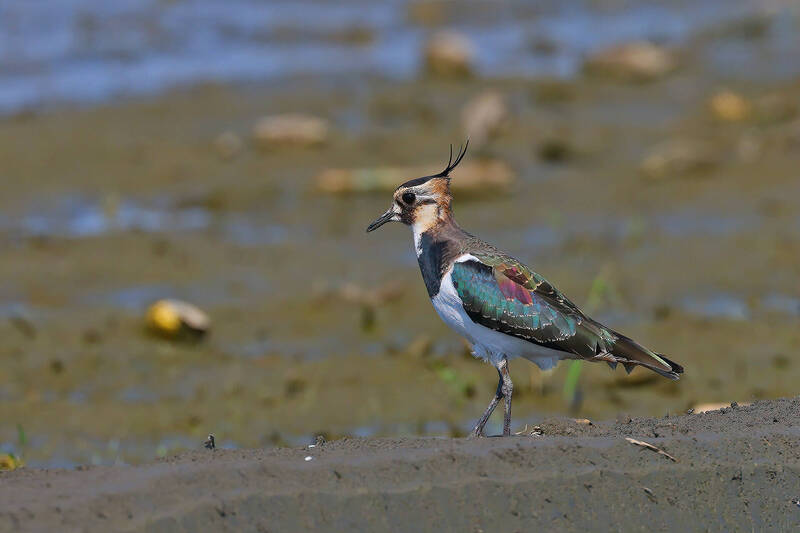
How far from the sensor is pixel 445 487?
5.29 meters

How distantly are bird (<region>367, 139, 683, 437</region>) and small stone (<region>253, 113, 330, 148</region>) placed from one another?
744cm

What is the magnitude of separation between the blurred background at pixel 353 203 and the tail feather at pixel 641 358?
2023mm

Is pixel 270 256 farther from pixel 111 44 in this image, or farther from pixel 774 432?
pixel 111 44

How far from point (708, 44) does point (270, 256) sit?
8169 millimetres

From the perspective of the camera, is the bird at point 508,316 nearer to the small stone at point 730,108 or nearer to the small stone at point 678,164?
the small stone at point 678,164

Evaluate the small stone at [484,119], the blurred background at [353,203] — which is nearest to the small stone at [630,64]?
the blurred background at [353,203]

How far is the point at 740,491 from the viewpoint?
559cm

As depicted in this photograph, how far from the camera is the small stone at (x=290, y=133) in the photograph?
45.5ft

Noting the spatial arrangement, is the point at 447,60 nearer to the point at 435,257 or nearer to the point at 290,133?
the point at 290,133

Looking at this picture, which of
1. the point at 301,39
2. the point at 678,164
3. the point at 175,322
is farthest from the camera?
the point at 301,39

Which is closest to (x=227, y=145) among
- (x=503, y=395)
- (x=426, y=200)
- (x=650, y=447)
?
(x=426, y=200)

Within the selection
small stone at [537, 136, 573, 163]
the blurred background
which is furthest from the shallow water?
small stone at [537, 136, 573, 163]

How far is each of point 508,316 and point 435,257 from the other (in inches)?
18.8

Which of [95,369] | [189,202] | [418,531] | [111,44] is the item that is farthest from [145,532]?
[111,44]
